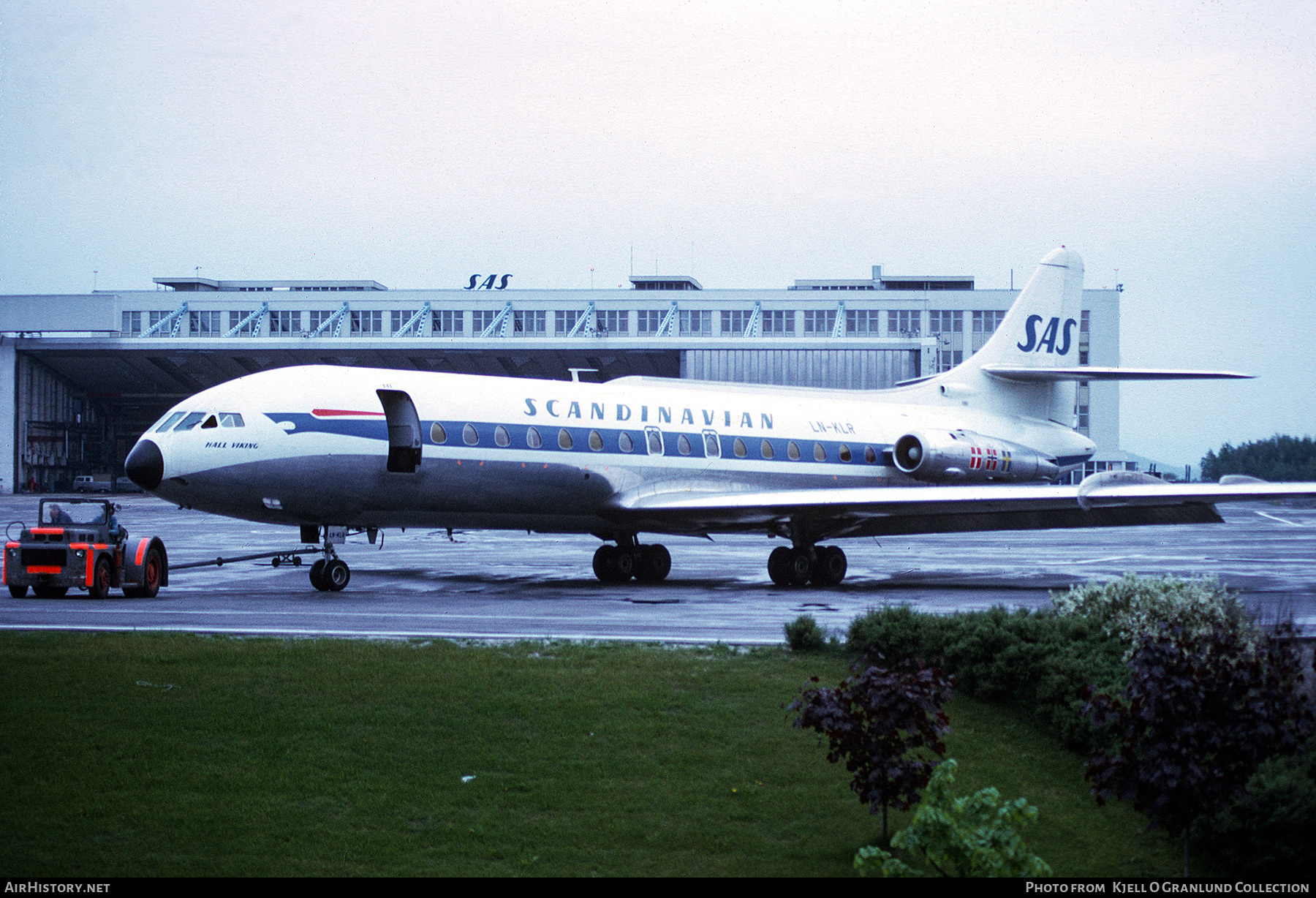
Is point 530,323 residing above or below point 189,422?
above

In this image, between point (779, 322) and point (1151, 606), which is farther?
point (779, 322)

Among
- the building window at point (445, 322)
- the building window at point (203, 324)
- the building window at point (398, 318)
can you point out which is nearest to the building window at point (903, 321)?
the building window at point (445, 322)

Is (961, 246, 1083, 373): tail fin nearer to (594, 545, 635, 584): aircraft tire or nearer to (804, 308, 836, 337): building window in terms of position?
(594, 545, 635, 584): aircraft tire

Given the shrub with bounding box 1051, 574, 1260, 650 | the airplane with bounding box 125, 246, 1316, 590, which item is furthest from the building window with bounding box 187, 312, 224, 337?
the shrub with bounding box 1051, 574, 1260, 650

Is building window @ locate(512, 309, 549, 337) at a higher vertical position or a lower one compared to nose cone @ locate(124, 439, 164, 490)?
higher

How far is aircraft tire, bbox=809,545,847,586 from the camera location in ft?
78.6

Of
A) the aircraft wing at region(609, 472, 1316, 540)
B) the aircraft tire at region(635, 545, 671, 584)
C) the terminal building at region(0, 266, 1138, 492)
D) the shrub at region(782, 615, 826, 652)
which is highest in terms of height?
the terminal building at region(0, 266, 1138, 492)

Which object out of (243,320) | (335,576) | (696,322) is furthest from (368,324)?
(335,576)

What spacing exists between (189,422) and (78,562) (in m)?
2.77

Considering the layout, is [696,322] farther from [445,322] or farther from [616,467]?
[616,467]

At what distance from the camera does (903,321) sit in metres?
82.4

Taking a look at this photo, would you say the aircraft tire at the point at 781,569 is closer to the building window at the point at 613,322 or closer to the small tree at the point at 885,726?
the small tree at the point at 885,726

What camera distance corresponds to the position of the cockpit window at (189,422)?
795 inches
